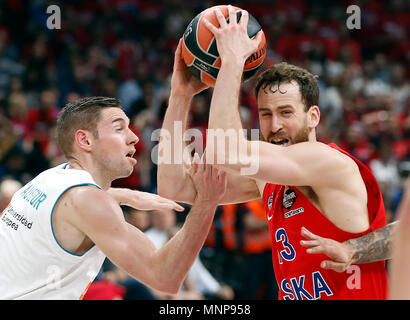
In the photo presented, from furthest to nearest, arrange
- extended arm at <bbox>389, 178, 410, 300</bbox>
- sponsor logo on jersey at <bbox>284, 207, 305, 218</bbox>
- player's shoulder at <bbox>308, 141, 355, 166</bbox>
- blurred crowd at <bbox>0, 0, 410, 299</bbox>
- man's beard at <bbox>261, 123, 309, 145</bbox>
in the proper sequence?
blurred crowd at <bbox>0, 0, 410, 299</bbox>, man's beard at <bbox>261, 123, 309, 145</bbox>, sponsor logo on jersey at <bbox>284, 207, 305, 218</bbox>, player's shoulder at <bbox>308, 141, 355, 166</bbox>, extended arm at <bbox>389, 178, 410, 300</bbox>

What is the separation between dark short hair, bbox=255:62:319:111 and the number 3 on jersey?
0.75m

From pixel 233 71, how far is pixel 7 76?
26.6ft

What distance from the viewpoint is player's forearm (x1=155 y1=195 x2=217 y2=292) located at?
3.02 meters

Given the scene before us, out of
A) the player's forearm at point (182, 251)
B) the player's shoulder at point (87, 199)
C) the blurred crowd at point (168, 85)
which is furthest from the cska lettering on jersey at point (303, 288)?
the blurred crowd at point (168, 85)

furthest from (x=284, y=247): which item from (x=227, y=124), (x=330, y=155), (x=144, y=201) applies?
(x=144, y=201)

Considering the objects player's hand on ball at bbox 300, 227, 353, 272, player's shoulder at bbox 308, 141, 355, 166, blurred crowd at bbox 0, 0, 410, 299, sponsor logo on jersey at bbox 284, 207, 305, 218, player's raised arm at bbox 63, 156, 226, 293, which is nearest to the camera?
player's hand on ball at bbox 300, 227, 353, 272

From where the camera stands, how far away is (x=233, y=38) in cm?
320

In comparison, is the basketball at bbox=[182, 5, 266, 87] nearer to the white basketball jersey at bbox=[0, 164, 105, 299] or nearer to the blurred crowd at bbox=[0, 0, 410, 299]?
A: the white basketball jersey at bbox=[0, 164, 105, 299]

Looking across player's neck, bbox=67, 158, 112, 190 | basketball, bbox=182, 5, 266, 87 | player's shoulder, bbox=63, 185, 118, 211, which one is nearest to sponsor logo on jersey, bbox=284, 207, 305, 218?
basketball, bbox=182, 5, 266, 87

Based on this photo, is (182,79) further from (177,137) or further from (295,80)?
(295,80)

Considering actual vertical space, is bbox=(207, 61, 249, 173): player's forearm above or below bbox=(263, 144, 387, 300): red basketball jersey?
above

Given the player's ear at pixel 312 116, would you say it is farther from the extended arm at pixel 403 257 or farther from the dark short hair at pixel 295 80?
the extended arm at pixel 403 257

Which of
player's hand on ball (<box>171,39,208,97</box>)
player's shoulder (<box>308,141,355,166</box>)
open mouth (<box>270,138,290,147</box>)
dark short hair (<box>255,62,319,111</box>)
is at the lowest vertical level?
player's shoulder (<box>308,141,355,166</box>)

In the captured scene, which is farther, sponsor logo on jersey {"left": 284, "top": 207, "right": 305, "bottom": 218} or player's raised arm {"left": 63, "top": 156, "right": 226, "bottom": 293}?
sponsor logo on jersey {"left": 284, "top": 207, "right": 305, "bottom": 218}
